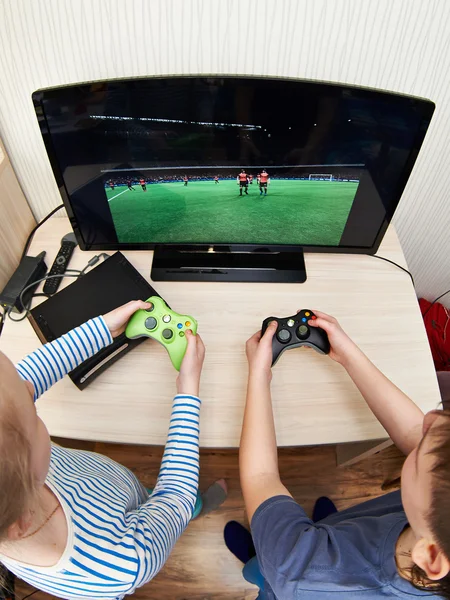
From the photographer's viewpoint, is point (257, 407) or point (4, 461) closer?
point (4, 461)

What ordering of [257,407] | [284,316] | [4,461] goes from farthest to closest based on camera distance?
[284,316] < [257,407] < [4,461]

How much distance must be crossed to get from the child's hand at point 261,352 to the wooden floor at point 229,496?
25.2 inches

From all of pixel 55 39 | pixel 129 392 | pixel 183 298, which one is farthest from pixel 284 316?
pixel 55 39

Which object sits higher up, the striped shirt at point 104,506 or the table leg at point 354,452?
the striped shirt at point 104,506

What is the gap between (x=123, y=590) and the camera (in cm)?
60

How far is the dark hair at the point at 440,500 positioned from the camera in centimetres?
46

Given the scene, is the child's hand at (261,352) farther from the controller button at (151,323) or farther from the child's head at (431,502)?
the child's head at (431,502)

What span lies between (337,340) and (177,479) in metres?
0.40

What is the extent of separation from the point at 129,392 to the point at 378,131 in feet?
2.25

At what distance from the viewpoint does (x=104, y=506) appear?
657 mm

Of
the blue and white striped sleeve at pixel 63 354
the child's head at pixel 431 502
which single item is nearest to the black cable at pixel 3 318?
the blue and white striped sleeve at pixel 63 354

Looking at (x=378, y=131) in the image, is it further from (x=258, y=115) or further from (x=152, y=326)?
(x=152, y=326)

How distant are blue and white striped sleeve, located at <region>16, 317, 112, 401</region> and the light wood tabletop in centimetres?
7

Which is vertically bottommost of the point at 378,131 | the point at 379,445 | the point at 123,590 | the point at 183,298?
the point at 379,445
